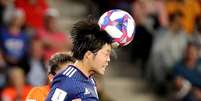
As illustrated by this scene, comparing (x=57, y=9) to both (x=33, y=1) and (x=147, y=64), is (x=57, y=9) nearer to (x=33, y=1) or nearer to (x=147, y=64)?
(x=33, y=1)

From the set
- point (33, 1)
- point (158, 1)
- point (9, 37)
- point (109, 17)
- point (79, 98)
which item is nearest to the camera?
point (79, 98)

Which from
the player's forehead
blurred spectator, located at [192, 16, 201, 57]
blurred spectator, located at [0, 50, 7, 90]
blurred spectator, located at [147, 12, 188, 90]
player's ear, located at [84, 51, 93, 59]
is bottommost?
blurred spectator, located at [0, 50, 7, 90]

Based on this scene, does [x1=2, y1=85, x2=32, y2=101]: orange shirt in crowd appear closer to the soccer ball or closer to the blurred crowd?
the blurred crowd

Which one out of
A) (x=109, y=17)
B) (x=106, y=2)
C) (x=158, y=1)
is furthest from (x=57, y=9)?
(x=109, y=17)

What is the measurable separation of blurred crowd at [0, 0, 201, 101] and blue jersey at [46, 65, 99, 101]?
12.7 feet

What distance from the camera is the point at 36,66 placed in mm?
8969

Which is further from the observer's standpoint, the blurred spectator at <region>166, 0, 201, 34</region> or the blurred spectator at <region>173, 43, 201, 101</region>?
the blurred spectator at <region>166, 0, 201, 34</region>

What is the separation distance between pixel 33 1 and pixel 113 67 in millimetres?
1487

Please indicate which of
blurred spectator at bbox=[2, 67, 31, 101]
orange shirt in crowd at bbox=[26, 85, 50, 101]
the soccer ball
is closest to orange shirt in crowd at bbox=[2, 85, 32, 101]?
blurred spectator at bbox=[2, 67, 31, 101]

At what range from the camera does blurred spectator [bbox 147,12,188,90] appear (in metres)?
9.92

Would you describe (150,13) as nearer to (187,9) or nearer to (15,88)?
(187,9)

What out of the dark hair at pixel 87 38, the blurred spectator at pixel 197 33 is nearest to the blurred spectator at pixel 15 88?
the blurred spectator at pixel 197 33

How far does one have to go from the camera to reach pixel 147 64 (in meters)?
10.1

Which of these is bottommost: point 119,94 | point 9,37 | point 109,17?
point 119,94
